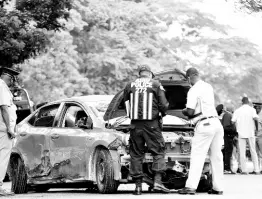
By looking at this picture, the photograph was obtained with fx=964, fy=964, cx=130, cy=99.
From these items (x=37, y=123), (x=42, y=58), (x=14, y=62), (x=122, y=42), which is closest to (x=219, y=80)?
(x=122, y=42)

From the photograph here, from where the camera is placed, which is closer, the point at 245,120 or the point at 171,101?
the point at 171,101

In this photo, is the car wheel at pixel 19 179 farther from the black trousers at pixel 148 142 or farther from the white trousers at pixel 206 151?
the white trousers at pixel 206 151

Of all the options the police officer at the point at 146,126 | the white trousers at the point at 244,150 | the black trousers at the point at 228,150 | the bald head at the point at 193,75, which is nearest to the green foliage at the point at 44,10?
the black trousers at the point at 228,150

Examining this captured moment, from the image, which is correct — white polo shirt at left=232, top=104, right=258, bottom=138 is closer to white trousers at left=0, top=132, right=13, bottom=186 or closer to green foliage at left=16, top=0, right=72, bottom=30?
green foliage at left=16, top=0, right=72, bottom=30

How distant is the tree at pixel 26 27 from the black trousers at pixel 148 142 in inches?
494

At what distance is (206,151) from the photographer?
1381 centimetres

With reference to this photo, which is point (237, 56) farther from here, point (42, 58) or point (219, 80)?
point (42, 58)

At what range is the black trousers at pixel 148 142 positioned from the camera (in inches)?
541

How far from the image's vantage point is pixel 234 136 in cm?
2534

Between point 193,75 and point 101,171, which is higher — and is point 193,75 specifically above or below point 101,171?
above

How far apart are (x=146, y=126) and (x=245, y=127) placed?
10.3 metres

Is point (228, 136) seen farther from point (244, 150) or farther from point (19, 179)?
point (19, 179)

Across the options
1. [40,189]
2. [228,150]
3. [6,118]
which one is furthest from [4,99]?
[228,150]

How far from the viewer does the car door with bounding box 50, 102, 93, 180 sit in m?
14.6
